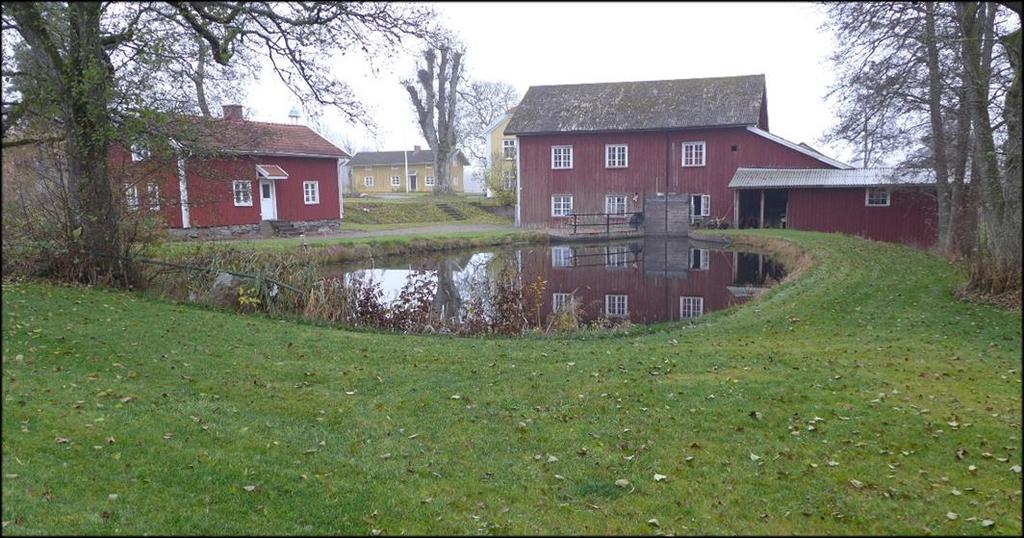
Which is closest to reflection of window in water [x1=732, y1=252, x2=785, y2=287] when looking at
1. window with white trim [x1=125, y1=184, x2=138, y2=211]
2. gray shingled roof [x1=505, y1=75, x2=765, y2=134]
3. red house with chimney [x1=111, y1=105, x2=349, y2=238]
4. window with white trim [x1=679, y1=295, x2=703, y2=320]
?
window with white trim [x1=679, y1=295, x2=703, y2=320]

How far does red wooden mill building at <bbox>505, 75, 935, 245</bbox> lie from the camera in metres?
31.3

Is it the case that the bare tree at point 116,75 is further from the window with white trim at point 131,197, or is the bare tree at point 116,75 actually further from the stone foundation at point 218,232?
the stone foundation at point 218,232

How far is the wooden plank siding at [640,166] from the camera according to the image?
1330 inches

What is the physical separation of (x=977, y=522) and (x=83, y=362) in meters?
8.05

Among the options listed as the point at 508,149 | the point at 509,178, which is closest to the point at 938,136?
the point at 509,178

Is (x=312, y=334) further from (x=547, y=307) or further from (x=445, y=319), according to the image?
(x=547, y=307)

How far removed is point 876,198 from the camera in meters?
28.9

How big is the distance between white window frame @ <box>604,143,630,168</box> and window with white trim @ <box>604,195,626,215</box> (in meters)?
1.60

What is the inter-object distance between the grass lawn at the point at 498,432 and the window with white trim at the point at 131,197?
2.80 m

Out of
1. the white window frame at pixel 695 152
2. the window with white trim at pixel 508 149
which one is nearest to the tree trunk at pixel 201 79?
the white window frame at pixel 695 152

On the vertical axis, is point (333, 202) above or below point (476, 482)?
above

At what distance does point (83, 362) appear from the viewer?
7441mm

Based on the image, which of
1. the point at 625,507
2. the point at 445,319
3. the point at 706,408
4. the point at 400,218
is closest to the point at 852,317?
the point at 706,408

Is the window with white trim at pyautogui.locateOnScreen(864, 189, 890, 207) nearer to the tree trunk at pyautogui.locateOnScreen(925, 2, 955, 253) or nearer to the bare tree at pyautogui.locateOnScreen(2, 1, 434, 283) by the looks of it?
the tree trunk at pyautogui.locateOnScreen(925, 2, 955, 253)
